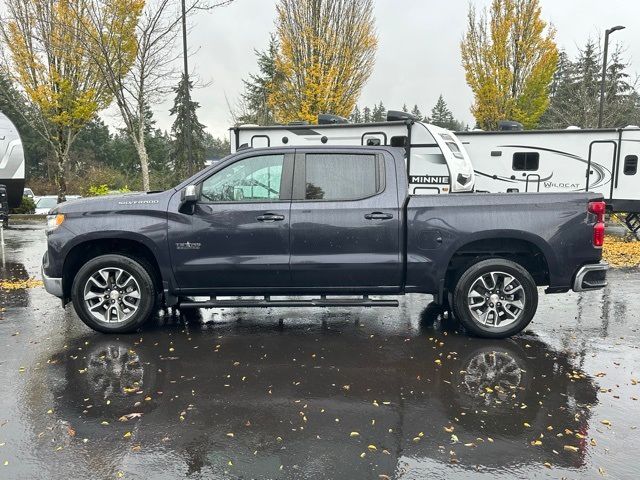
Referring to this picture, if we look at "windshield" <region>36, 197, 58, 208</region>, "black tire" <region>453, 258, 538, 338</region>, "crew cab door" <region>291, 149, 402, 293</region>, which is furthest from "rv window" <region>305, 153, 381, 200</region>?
"windshield" <region>36, 197, 58, 208</region>

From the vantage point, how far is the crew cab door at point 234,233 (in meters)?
5.34

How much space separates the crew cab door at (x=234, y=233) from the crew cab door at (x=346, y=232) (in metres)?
0.17

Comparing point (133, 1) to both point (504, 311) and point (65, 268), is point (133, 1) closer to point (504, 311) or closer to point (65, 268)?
point (65, 268)

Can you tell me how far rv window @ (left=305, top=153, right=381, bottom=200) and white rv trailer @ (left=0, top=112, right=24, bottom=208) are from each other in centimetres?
1475

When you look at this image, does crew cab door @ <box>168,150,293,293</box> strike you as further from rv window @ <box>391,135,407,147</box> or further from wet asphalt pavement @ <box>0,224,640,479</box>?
rv window @ <box>391,135,407,147</box>

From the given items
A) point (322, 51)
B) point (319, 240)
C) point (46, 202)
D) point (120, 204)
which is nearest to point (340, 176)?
point (319, 240)

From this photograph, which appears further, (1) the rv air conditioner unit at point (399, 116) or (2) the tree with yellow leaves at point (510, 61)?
(2) the tree with yellow leaves at point (510, 61)

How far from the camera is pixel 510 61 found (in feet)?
72.8

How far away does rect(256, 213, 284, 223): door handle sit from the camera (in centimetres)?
532

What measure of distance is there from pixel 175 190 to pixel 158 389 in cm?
223

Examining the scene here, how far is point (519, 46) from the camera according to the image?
71.9 ft

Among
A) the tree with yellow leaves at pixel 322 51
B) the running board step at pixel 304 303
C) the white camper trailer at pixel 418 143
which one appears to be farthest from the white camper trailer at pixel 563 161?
the running board step at pixel 304 303

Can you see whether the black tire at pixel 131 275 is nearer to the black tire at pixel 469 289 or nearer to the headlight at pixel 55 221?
the headlight at pixel 55 221

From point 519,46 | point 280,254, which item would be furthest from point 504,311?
point 519,46
